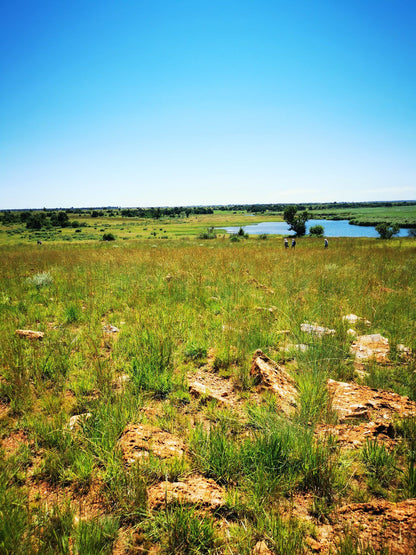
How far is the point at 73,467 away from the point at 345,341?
401 centimetres

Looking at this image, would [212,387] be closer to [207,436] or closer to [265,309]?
[207,436]

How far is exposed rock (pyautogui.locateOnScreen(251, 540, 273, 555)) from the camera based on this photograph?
148 cm

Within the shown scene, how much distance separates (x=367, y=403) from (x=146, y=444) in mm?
2338

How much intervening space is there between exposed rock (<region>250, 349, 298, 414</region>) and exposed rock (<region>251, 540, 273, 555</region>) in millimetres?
1215

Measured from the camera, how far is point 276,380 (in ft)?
9.98

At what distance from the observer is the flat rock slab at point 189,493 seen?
1725 millimetres

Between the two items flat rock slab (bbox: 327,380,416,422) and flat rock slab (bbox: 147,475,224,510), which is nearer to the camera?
flat rock slab (bbox: 147,475,224,510)

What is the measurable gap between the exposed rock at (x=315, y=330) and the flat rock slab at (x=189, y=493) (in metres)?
2.89

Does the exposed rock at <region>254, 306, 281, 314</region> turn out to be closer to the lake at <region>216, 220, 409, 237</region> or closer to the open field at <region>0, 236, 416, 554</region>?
the open field at <region>0, 236, 416, 554</region>

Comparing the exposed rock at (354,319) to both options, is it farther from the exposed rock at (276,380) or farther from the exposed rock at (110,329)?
the exposed rock at (110,329)

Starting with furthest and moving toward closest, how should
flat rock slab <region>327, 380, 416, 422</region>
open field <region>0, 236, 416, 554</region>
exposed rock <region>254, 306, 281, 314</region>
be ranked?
1. exposed rock <region>254, 306, 281, 314</region>
2. flat rock slab <region>327, 380, 416, 422</region>
3. open field <region>0, 236, 416, 554</region>

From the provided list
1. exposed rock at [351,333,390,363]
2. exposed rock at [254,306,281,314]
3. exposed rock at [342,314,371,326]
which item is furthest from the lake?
exposed rock at [351,333,390,363]

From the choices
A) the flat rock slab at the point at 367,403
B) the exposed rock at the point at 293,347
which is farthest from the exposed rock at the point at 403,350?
the exposed rock at the point at 293,347

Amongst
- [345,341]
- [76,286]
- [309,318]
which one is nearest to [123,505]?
[345,341]
